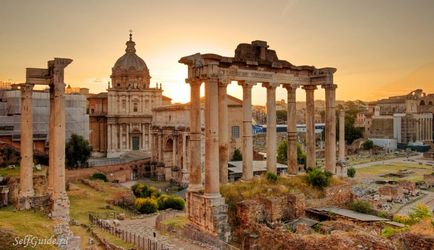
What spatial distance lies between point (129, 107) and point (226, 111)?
3876cm

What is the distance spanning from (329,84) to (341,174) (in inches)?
222

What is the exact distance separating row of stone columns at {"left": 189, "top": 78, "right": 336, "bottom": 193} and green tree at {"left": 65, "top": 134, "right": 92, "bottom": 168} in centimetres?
2668

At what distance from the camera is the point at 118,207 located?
29344 millimetres

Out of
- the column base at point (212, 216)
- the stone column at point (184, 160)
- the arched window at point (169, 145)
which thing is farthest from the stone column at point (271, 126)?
the arched window at point (169, 145)

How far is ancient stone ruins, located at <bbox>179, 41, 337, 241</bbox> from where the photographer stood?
16.9 meters

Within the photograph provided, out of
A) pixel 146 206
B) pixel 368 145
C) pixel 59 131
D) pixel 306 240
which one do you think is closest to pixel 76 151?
pixel 146 206

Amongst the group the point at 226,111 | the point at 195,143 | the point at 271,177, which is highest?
the point at 226,111

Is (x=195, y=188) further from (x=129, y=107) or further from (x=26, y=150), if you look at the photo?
(x=129, y=107)

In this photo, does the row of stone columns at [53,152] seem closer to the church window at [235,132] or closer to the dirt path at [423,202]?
the dirt path at [423,202]

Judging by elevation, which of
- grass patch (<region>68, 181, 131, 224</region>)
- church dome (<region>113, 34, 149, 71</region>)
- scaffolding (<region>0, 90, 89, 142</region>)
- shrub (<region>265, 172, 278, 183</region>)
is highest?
church dome (<region>113, 34, 149, 71</region>)

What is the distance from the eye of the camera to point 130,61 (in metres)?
56.9

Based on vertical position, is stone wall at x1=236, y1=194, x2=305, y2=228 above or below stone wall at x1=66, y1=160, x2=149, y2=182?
above

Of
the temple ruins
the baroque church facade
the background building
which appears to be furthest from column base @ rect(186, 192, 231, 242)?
the baroque church facade

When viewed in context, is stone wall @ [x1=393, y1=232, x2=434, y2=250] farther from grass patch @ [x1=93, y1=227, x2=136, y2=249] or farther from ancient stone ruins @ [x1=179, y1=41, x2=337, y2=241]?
grass patch @ [x1=93, y1=227, x2=136, y2=249]
